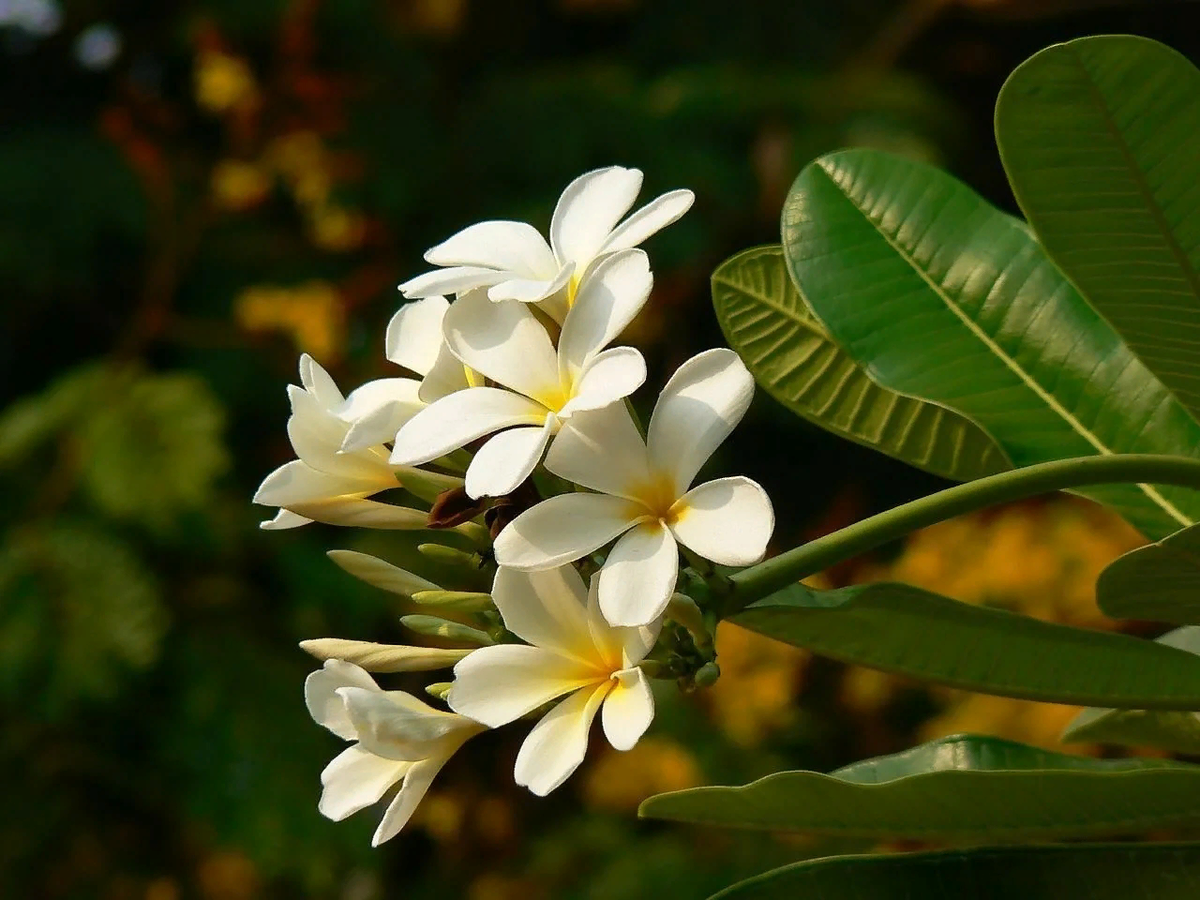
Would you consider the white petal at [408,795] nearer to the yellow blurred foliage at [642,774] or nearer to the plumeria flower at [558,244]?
the plumeria flower at [558,244]

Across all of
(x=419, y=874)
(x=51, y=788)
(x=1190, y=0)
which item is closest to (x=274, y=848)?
(x=51, y=788)

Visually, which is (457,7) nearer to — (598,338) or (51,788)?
(51,788)

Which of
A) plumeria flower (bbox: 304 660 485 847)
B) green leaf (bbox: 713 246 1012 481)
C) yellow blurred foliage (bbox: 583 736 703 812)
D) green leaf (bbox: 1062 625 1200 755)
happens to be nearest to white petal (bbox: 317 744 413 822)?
plumeria flower (bbox: 304 660 485 847)

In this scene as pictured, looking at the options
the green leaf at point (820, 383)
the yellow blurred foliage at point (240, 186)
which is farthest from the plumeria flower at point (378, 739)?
the yellow blurred foliage at point (240, 186)

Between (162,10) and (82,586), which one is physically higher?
(162,10)

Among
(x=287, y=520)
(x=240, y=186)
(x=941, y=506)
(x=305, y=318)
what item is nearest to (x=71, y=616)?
(x=305, y=318)

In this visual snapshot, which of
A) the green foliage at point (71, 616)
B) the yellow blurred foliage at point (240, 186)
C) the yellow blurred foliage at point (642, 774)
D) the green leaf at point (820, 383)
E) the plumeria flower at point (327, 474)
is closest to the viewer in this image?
the plumeria flower at point (327, 474)

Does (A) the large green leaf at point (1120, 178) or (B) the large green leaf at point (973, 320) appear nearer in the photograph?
(A) the large green leaf at point (1120, 178)
